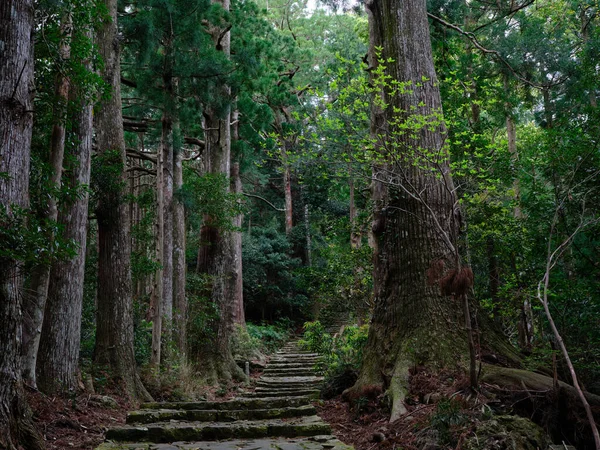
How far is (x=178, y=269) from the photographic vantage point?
36.2 feet

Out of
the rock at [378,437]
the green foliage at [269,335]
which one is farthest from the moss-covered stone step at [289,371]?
the rock at [378,437]

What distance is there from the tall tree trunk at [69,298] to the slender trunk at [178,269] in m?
3.64

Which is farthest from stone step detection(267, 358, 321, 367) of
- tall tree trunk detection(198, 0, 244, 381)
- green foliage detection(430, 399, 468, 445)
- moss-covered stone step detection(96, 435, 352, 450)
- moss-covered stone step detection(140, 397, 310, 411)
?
green foliage detection(430, 399, 468, 445)

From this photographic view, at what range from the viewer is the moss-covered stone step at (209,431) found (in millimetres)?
4938

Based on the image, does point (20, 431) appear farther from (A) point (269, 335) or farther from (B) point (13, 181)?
(A) point (269, 335)

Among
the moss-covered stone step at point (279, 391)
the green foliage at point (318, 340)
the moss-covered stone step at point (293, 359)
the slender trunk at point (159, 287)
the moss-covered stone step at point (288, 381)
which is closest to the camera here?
the slender trunk at point (159, 287)

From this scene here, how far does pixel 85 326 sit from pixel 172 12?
6.87m

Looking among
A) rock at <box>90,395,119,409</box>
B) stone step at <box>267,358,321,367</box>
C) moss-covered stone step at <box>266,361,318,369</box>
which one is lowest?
moss-covered stone step at <box>266,361,318,369</box>

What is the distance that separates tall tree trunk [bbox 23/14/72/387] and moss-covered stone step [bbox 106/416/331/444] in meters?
1.50

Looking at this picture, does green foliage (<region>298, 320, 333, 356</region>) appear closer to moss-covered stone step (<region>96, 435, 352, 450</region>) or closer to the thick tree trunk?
the thick tree trunk

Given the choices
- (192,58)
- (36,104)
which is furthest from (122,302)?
(192,58)

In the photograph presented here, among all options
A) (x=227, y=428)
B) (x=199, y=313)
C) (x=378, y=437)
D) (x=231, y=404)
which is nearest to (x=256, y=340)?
(x=199, y=313)

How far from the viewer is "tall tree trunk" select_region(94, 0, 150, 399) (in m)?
7.52

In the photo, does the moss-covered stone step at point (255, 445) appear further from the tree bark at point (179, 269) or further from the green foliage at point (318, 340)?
the tree bark at point (179, 269)
